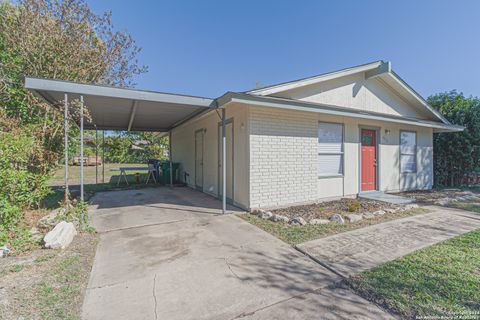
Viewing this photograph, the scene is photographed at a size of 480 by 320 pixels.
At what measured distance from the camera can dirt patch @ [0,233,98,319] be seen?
2.01 metres

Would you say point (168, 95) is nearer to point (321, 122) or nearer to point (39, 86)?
point (39, 86)

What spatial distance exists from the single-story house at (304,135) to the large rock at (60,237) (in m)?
2.39

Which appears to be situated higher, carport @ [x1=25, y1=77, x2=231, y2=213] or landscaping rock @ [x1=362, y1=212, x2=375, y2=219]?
carport @ [x1=25, y1=77, x2=231, y2=213]

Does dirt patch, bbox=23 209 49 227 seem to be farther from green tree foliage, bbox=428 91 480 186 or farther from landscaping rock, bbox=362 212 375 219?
green tree foliage, bbox=428 91 480 186

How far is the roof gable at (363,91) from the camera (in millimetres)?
6164

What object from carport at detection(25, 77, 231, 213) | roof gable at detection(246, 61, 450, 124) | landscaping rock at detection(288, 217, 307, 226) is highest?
roof gable at detection(246, 61, 450, 124)

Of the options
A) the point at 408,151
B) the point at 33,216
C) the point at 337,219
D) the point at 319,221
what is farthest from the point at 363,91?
the point at 33,216

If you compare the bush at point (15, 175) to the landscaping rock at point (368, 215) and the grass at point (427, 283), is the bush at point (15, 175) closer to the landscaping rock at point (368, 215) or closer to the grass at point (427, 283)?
the grass at point (427, 283)

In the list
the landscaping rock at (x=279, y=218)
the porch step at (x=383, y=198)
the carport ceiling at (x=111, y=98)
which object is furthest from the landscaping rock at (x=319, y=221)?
the carport ceiling at (x=111, y=98)

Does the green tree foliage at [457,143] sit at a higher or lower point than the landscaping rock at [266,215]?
higher

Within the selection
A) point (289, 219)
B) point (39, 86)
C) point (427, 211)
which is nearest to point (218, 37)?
point (39, 86)

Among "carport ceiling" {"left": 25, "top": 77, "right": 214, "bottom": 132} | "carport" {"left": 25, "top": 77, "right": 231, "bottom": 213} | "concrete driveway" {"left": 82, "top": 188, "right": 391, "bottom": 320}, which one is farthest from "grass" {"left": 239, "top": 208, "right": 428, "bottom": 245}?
"carport ceiling" {"left": 25, "top": 77, "right": 214, "bottom": 132}

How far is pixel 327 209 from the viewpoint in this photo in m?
5.58

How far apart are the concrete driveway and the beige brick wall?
138 cm
